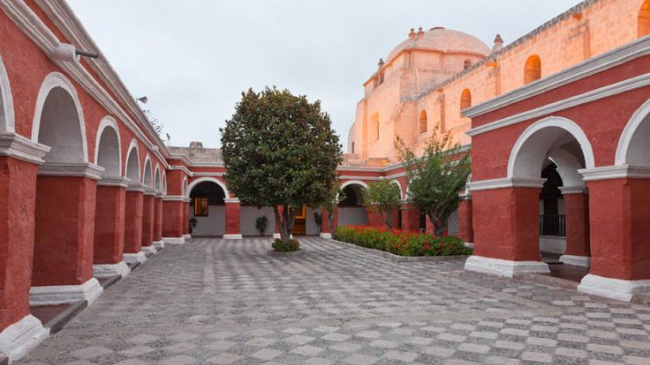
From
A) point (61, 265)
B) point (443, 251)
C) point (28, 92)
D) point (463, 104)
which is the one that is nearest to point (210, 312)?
point (61, 265)

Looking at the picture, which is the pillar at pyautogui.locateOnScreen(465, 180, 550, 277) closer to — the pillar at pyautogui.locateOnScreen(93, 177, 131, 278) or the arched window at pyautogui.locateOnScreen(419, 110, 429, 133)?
the pillar at pyautogui.locateOnScreen(93, 177, 131, 278)

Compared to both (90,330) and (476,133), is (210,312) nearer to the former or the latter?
(90,330)

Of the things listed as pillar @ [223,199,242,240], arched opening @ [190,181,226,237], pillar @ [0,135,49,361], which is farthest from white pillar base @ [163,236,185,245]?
pillar @ [0,135,49,361]

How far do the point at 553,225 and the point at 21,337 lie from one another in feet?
50.1

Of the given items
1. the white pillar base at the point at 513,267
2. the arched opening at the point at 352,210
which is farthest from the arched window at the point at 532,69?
the white pillar base at the point at 513,267

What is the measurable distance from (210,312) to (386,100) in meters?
25.9

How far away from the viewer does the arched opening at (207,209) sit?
2562cm

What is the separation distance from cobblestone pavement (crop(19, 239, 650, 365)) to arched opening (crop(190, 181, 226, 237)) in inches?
637

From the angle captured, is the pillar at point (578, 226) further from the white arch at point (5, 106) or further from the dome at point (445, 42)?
the dome at point (445, 42)

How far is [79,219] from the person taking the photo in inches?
260

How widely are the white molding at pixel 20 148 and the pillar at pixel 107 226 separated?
424 centimetres

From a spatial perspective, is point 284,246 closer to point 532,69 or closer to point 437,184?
point 437,184

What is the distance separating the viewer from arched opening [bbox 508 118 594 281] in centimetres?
910

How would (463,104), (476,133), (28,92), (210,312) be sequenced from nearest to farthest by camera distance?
(28,92) < (210,312) < (476,133) < (463,104)
